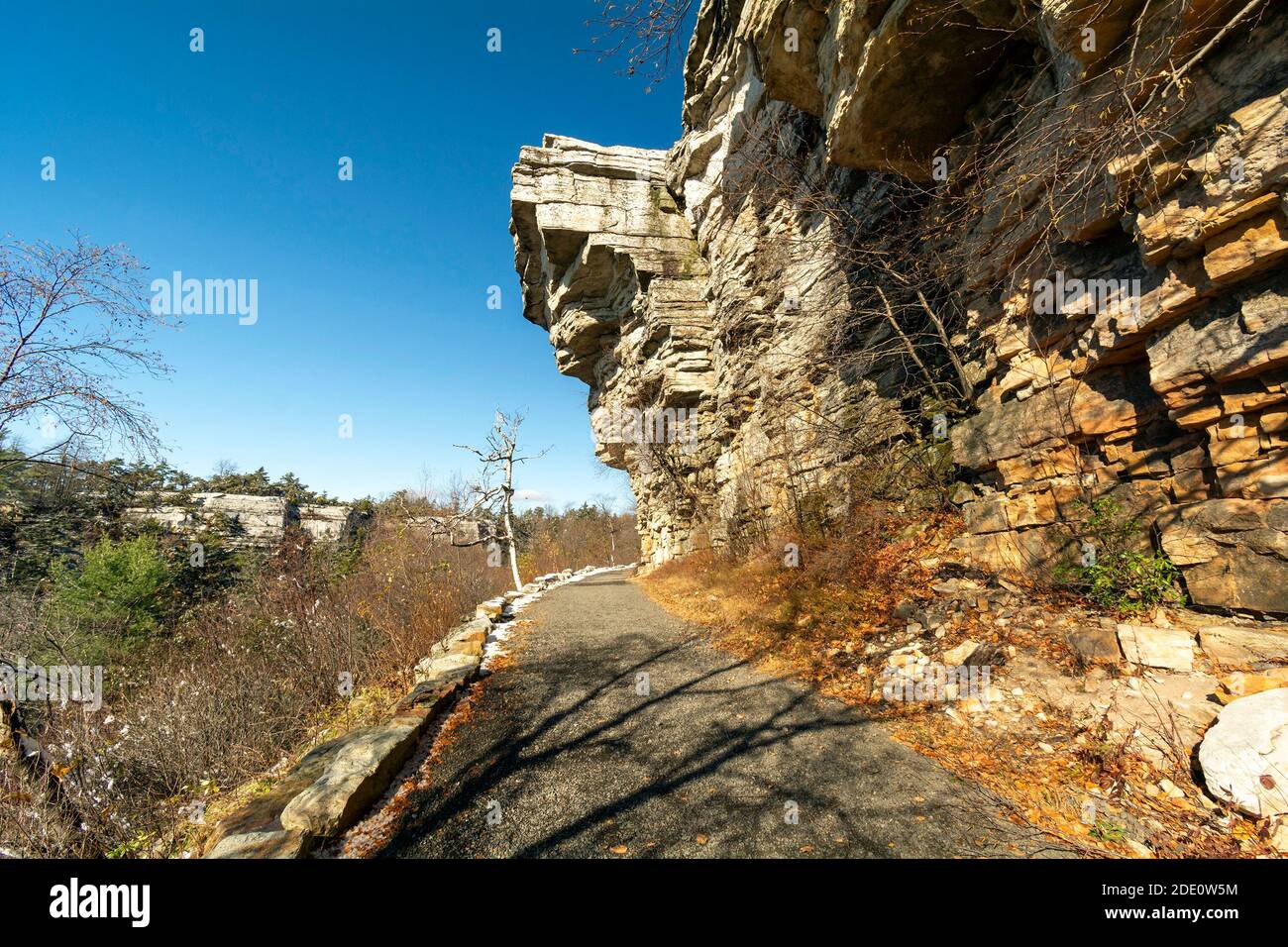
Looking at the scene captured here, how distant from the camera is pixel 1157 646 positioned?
3.47m

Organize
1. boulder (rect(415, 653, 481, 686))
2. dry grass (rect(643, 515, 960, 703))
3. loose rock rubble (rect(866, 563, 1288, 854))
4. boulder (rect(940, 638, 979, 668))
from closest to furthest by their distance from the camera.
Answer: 1. loose rock rubble (rect(866, 563, 1288, 854))
2. boulder (rect(940, 638, 979, 668))
3. dry grass (rect(643, 515, 960, 703))
4. boulder (rect(415, 653, 481, 686))

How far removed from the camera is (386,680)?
262 inches

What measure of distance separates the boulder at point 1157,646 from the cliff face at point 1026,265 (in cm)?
43

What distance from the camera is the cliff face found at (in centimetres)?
336

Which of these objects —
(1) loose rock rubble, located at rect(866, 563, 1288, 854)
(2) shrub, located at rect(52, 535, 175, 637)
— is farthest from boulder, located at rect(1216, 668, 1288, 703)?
(2) shrub, located at rect(52, 535, 175, 637)

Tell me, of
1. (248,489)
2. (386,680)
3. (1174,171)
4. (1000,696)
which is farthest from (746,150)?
(248,489)

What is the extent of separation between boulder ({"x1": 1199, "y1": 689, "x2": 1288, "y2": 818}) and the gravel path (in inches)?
44.1

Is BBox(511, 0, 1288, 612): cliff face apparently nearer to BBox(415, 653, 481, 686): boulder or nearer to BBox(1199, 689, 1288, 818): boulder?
BBox(1199, 689, 1288, 818): boulder

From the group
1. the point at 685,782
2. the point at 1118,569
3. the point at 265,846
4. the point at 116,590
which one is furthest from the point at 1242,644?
the point at 116,590

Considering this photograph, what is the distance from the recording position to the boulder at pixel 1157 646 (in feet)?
11.0

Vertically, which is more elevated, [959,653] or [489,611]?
[959,653]

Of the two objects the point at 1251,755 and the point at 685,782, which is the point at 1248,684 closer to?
the point at 1251,755

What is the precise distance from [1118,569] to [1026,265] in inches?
141

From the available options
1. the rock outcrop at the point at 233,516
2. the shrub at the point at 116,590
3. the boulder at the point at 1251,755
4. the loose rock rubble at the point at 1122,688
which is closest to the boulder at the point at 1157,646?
the loose rock rubble at the point at 1122,688
